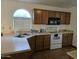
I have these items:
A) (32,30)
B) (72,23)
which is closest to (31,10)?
(32,30)

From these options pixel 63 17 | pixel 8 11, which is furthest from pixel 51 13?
pixel 8 11

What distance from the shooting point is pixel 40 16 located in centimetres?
485

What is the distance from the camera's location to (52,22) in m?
5.37

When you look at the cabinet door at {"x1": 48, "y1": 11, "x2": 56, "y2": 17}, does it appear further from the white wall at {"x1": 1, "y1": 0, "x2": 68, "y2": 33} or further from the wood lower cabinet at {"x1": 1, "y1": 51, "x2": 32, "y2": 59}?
the wood lower cabinet at {"x1": 1, "y1": 51, "x2": 32, "y2": 59}

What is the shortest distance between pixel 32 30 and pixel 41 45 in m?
0.91

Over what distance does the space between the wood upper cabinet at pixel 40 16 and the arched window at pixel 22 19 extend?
1.17ft

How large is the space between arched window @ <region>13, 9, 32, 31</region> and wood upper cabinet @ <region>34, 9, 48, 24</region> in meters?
0.36

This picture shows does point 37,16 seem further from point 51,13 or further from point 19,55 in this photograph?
point 19,55

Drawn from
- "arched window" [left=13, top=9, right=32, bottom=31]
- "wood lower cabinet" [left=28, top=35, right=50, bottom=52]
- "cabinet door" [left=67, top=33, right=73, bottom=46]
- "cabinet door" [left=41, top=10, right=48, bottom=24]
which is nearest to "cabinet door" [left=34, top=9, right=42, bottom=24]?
"cabinet door" [left=41, top=10, right=48, bottom=24]

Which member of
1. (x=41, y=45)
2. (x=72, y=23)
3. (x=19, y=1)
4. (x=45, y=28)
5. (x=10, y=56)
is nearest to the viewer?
(x=10, y=56)

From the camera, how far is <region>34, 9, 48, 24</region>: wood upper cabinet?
15.6ft

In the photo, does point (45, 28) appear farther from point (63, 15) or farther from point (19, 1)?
point (19, 1)

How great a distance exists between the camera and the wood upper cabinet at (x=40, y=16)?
4768 mm

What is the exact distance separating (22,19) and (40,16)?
3.12ft
